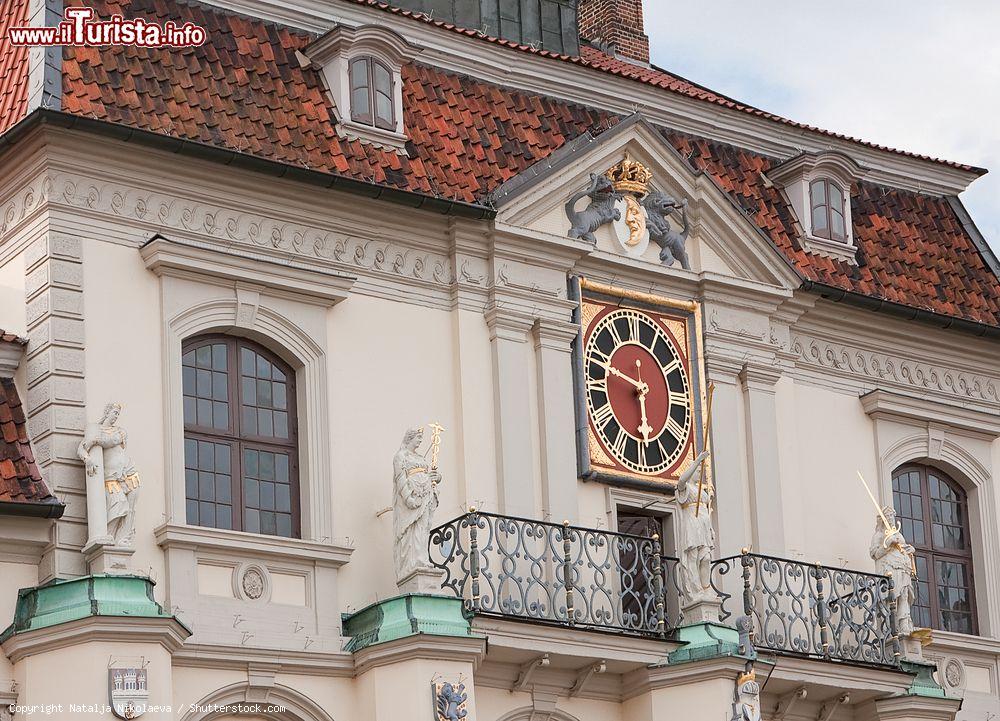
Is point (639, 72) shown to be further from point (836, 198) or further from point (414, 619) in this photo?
point (414, 619)

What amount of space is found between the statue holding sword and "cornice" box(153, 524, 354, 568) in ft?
20.1

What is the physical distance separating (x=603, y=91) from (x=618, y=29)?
5.22 m

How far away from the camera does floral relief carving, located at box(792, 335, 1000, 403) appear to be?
25984 mm

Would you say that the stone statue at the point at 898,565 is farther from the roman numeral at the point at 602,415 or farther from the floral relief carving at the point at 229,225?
the floral relief carving at the point at 229,225

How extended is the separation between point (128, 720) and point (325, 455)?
3.77 meters

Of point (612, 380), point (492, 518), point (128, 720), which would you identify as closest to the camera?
point (128, 720)

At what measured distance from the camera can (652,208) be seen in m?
24.9

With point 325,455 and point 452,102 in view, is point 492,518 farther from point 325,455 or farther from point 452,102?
point 452,102

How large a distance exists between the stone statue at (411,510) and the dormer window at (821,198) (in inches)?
273

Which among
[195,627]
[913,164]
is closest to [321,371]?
[195,627]

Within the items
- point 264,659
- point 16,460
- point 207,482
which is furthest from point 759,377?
point 16,460

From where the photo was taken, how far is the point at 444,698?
67.4ft

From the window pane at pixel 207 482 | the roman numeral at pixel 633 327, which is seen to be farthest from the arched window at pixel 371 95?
the window pane at pixel 207 482

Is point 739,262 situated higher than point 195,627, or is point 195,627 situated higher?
point 739,262
